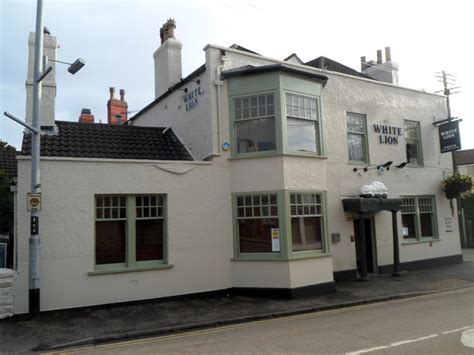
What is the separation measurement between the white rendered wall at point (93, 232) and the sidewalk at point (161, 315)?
43 centimetres

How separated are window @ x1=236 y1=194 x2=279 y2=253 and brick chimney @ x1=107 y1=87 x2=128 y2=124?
431 inches

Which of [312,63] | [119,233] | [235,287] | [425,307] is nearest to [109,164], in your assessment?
[119,233]

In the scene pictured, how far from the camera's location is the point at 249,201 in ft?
39.5

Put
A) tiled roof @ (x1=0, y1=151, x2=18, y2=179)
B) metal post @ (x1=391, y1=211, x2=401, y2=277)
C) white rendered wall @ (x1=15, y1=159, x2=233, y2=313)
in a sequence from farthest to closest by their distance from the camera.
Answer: tiled roof @ (x1=0, y1=151, x2=18, y2=179) < metal post @ (x1=391, y1=211, x2=401, y2=277) < white rendered wall @ (x1=15, y1=159, x2=233, y2=313)

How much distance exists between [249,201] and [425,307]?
5.51 meters

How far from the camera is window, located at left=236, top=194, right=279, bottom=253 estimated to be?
11708 mm

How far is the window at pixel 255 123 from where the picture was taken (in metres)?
12.1

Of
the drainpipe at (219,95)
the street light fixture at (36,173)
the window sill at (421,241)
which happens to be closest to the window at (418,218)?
the window sill at (421,241)

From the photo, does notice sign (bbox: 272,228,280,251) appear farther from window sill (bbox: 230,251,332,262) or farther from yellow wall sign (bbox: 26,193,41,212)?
yellow wall sign (bbox: 26,193,41,212)

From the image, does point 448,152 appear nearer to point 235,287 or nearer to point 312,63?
point 312,63

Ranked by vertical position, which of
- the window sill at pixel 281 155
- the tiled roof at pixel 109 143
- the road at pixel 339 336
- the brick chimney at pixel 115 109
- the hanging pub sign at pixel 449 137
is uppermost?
the brick chimney at pixel 115 109

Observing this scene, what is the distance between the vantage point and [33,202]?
29.4 feet

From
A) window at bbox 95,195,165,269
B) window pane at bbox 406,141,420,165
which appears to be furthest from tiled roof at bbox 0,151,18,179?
window pane at bbox 406,141,420,165

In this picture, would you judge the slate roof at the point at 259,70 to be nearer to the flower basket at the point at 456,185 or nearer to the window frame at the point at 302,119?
the window frame at the point at 302,119
